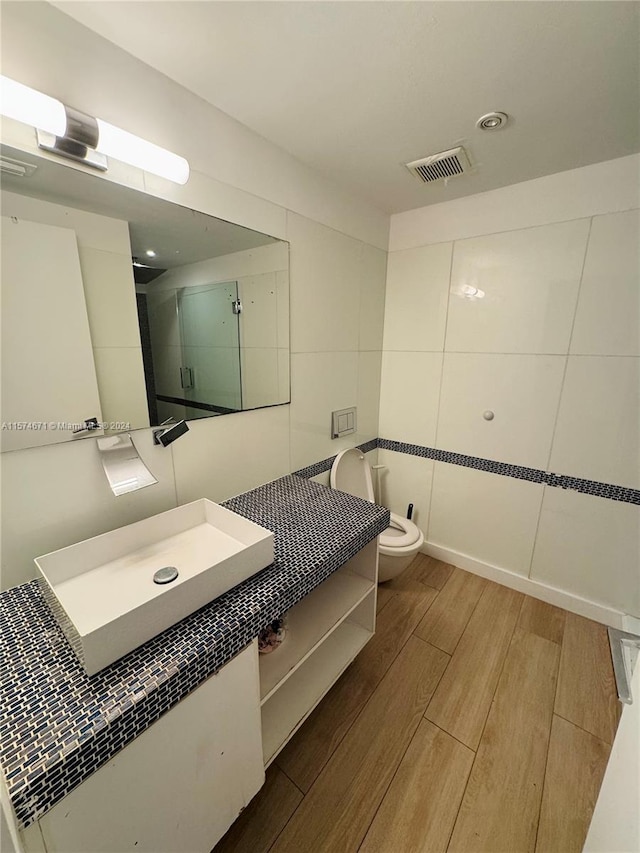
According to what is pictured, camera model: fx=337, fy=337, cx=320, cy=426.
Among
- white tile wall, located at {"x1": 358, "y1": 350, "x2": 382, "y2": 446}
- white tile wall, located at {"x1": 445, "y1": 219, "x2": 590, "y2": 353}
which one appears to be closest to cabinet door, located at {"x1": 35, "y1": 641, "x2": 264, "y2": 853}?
white tile wall, located at {"x1": 358, "y1": 350, "x2": 382, "y2": 446}

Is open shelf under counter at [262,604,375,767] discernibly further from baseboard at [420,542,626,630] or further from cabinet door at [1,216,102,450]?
cabinet door at [1,216,102,450]

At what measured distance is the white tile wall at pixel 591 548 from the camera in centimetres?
166

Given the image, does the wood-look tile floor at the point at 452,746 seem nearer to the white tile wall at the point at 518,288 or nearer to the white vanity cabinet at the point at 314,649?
the white vanity cabinet at the point at 314,649

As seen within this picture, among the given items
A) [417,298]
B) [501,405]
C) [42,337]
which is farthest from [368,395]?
[42,337]

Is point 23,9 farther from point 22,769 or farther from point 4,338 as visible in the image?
point 22,769

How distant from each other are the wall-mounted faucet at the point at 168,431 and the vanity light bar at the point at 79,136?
761 millimetres

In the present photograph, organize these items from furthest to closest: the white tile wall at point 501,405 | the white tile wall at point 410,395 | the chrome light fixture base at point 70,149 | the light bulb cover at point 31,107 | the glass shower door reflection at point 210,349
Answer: the white tile wall at point 410,395 → the white tile wall at point 501,405 → the glass shower door reflection at point 210,349 → the chrome light fixture base at point 70,149 → the light bulb cover at point 31,107

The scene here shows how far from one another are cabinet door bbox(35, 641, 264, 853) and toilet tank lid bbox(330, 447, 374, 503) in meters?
1.16

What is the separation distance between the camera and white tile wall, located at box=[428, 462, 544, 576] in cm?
193

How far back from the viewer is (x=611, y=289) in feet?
5.03

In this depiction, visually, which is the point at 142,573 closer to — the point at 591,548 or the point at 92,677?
the point at 92,677

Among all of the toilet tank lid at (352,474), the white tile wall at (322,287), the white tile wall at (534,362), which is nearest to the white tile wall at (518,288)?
the white tile wall at (534,362)

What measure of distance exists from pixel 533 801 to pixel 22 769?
1485mm

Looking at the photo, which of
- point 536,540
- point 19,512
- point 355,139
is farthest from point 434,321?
point 19,512
